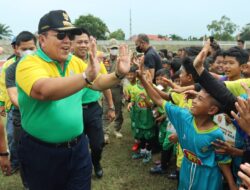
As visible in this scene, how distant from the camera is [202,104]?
2.64 metres

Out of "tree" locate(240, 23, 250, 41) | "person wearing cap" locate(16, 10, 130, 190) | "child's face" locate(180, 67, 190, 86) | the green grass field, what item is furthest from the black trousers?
"tree" locate(240, 23, 250, 41)

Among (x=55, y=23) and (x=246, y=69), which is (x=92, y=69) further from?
(x=246, y=69)

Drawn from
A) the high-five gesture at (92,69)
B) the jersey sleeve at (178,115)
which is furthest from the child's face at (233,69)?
the high-five gesture at (92,69)

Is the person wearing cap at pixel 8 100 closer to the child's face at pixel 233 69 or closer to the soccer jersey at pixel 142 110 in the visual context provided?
the soccer jersey at pixel 142 110

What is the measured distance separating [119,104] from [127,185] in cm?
266

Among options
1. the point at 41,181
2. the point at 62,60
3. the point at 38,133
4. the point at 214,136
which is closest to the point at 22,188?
the point at 41,181

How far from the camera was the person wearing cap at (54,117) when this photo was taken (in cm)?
240

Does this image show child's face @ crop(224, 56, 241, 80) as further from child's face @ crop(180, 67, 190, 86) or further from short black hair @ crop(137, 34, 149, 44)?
short black hair @ crop(137, 34, 149, 44)

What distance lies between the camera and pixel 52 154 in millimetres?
2525

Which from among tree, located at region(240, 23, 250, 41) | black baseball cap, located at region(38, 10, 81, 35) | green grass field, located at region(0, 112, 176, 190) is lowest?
tree, located at region(240, 23, 250, 41)

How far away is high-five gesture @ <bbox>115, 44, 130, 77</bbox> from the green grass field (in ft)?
7.53

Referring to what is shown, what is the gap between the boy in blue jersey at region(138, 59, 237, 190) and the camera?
8.74 feet

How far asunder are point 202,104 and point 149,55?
3.44 m

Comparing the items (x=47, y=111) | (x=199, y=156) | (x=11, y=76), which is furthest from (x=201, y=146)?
(x=11, y=76)
